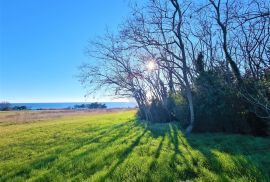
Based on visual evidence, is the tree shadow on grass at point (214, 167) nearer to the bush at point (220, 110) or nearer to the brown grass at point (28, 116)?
the bush at point (220, 110)

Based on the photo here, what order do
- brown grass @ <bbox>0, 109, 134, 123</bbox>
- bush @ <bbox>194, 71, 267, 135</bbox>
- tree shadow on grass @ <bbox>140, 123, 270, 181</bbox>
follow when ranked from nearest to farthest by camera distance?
1. tree shadow on grass @ <bbox>140, 123, 270, 181</bbox>
2. bush @ <bbox>194, 71, 267, 135</bbox>
3. brown grass @ <bbox>0, 109, 134, 123</bbox>

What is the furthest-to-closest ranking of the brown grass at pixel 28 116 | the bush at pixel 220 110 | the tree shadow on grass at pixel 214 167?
the brown grass at pixel 28 116
the bush at pixel 220 110
the tree shadow on grass at pixel 214 167

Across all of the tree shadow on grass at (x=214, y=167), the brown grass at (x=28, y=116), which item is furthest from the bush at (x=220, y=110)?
the brown grass at (x=28, y=116)

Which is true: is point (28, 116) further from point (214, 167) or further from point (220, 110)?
point (214, 167)

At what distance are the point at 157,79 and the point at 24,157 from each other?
1821 centimetres

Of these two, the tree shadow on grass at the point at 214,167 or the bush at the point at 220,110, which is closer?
the tree shadow on grass at the point at 214,167

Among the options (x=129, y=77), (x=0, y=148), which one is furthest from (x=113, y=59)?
(x=0, y=148)

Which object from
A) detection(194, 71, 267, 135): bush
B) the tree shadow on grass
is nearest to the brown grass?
detection(194, 71, 267, 135): bush

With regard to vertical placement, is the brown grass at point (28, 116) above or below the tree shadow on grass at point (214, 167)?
above

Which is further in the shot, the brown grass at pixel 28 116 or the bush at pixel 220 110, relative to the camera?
the brown grass at pixel 28 116

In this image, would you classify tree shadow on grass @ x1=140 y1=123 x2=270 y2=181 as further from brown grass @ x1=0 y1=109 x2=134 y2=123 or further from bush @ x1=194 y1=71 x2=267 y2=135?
brown grass @ x1=0 y1=109 x2=134 y2=123

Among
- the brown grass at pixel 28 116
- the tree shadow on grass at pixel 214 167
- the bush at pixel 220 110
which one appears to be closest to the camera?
the tree shadow on grass at pixel 214 167

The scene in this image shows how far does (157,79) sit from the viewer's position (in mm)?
24953

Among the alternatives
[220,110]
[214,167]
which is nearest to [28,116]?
[220,110]
